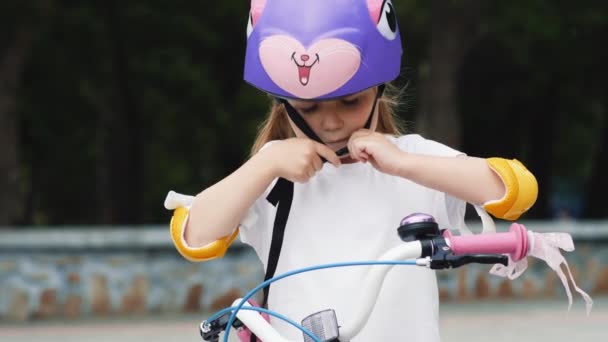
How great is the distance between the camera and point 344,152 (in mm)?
2896

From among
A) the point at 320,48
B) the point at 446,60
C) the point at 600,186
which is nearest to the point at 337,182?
the point at 320,48

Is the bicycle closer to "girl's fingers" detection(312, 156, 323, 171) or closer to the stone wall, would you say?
"girl's fingers" detection(312, 156, 323, 171)

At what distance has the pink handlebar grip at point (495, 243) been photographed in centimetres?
228

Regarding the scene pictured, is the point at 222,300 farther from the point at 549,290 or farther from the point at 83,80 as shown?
the point at 83,80

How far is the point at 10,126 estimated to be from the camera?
13.9m

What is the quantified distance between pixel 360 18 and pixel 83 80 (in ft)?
59.9

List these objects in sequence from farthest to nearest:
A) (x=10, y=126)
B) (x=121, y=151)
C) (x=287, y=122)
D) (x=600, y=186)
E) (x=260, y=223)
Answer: (x=600, y=186) < (x=121, y=151) < (x=10, y=126) < (x=287, y=122) < (x=260, y=223)

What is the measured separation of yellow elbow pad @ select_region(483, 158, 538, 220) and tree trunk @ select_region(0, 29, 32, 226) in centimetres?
1130

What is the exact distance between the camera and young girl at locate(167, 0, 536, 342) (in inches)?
107

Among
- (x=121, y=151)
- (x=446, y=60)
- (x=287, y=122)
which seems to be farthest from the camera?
(x=121, y=151)

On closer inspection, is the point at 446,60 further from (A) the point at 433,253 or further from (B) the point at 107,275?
(A) the point at 433,253

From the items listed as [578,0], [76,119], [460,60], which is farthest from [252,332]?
[76,119]

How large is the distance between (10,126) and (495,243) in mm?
12269

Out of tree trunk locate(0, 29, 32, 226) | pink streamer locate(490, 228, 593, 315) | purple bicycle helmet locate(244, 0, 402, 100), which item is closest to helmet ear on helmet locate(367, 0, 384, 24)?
purple bicycle helmet locate(244, 0, 402, 100)
